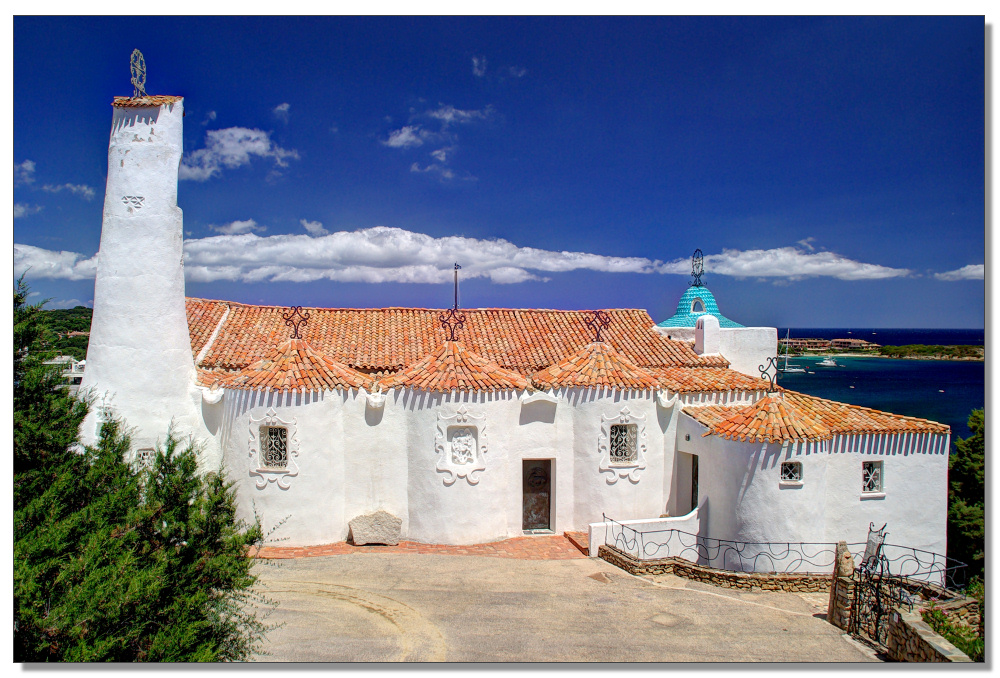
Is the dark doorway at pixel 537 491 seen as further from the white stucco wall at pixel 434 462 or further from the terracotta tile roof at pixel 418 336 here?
the terracotta tile roof at pixel 418 336

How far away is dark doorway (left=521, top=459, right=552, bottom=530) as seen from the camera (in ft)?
50.1

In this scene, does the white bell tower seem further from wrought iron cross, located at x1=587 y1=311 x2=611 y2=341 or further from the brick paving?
wrought iron cross, located at x1=587 y1=311 x2=611 y2=341

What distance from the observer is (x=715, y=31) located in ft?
29.4

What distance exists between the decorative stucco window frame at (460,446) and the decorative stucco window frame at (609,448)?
2947 mm

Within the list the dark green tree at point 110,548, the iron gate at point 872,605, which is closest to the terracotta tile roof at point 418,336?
the dark green tree at point 110,548

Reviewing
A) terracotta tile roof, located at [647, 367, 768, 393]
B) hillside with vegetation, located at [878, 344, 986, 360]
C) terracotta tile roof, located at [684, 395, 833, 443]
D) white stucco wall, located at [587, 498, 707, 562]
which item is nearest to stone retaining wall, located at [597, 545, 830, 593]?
white stucco wall, located at [587, 498, 707, 562]

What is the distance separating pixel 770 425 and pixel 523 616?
21.9 feet

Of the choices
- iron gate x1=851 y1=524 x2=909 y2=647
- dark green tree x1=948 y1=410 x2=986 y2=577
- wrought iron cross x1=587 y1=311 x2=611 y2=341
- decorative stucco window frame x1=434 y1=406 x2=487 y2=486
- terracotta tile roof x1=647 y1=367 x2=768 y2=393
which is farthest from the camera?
wrought iron cross x1=587 y1=311 x2=611 y2=341

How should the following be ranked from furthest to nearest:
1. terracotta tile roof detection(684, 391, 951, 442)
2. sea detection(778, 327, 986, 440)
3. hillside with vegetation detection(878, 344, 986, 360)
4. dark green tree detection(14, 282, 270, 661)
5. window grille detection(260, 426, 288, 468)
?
sea detection(778, 327, 986, 440) → window grille detection(260, 426, 288, 468) → terracotta tile roof detection(684, 391, 951, 442) → hillside with vegetation detection(878, 344, 986, 360) → dark green tree detection(14, 282, 270, 661)

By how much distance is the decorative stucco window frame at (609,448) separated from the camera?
1476 centimetres

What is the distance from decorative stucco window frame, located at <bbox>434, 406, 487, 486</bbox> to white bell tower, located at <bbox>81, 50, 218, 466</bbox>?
5819mm

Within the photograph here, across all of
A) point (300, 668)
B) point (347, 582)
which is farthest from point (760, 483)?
point (300, 668)

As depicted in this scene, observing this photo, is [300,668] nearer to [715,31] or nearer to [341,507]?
[341,507]

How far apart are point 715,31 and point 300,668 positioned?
34.5ft
